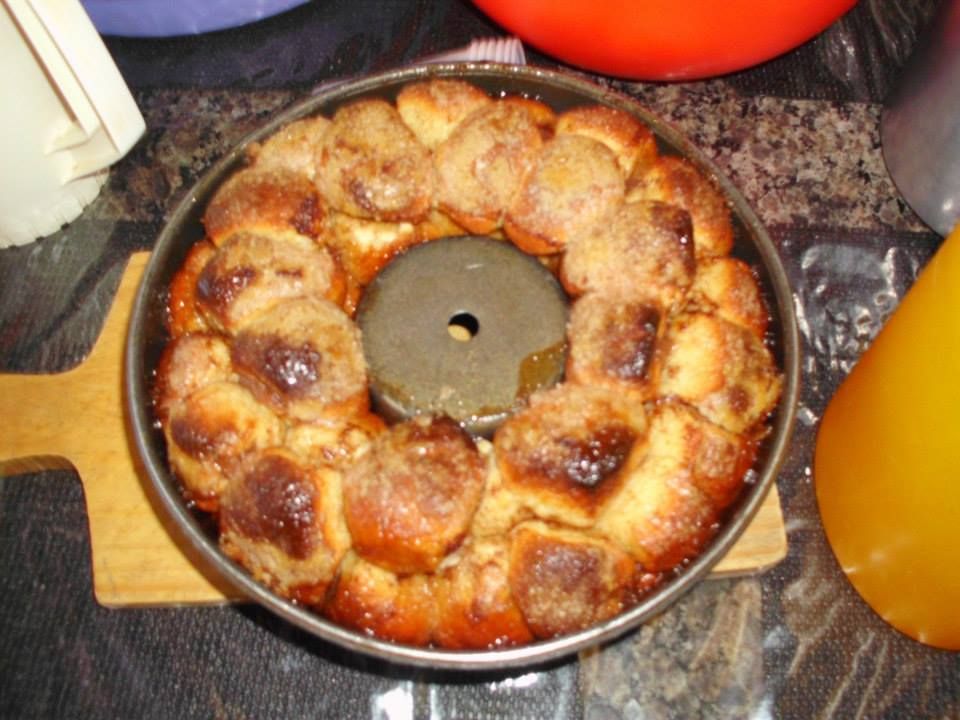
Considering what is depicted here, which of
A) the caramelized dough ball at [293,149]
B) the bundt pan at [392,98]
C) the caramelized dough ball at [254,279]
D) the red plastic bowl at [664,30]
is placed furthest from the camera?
the red plastic bowl at [664,30]

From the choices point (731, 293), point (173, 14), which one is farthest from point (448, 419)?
point (173, 14)

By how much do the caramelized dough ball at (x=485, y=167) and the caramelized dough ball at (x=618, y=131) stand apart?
0.06 m

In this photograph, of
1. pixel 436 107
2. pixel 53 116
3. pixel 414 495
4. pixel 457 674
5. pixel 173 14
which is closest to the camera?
pixel 414 495

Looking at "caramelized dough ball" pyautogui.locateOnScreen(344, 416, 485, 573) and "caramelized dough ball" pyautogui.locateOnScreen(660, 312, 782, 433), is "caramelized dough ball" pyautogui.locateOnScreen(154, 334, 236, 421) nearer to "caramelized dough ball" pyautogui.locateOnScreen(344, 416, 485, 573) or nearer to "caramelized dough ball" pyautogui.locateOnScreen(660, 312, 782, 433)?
"caramelized dough ball" pyautogui.locateOnScreen(344, 416, 485, 573)

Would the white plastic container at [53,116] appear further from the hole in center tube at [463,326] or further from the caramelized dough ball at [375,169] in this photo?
the hole in center tube at [463,326]

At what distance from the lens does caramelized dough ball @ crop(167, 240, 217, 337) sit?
0.95 m

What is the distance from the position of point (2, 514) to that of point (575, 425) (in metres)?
0.94

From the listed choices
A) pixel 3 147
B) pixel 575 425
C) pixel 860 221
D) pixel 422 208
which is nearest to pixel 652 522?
pixel 575 425

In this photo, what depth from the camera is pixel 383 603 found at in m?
0.82

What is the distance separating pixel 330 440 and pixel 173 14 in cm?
112

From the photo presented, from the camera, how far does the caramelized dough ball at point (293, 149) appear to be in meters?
0.98

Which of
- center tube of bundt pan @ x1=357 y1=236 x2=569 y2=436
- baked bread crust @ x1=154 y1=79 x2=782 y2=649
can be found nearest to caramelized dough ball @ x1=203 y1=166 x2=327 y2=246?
baked bread crust @ x1=154 y1=79 x2=782 y2=649

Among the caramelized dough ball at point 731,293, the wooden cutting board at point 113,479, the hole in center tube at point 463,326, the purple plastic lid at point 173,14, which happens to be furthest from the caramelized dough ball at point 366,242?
the purple plastic lid at point 173,14

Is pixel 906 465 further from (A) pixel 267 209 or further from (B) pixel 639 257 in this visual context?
(A) pixel 267 209
